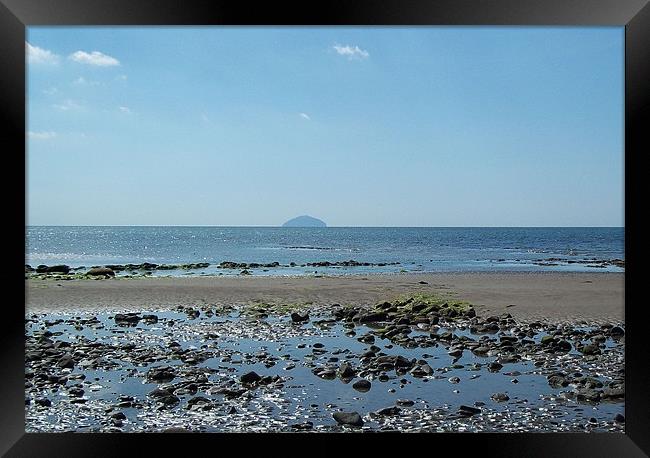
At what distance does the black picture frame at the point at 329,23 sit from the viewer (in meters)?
2.43

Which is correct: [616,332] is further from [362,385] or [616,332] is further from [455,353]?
[362,385]

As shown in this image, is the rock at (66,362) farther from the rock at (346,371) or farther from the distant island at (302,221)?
the distant island at (302,221)

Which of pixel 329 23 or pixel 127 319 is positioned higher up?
pixel 329 23

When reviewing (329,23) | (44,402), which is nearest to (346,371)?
(44,402)

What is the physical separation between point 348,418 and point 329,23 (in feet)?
8.92

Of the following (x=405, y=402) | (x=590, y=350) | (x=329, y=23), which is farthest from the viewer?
(x=590, y=350)

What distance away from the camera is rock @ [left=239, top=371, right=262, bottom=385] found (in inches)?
178

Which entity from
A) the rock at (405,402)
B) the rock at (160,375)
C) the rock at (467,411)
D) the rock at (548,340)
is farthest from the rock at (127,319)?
the rock at (548,340)

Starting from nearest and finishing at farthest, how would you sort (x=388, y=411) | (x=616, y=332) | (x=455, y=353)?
(x=388, y=411)
(x=455, y=353)
(x=616, y=332)

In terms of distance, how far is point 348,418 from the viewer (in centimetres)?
375

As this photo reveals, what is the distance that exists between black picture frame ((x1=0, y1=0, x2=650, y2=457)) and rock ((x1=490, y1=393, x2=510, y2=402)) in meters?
1.52

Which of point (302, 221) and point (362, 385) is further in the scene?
point (302, 221)

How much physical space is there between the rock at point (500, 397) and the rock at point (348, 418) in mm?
1217

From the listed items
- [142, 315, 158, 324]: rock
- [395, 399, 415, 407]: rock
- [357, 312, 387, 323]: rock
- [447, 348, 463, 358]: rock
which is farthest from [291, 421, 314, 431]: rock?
[142, 315, 158, 324]: rock
